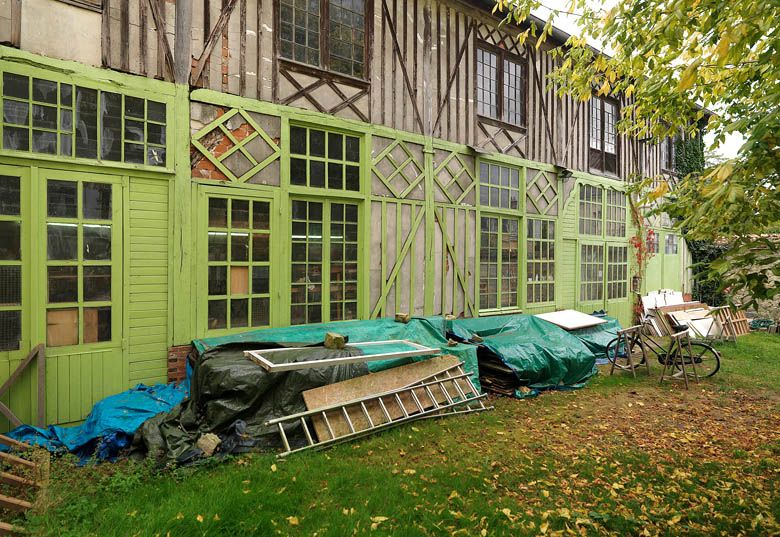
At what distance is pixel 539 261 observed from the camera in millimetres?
10625

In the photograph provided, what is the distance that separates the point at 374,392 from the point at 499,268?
16.9ft

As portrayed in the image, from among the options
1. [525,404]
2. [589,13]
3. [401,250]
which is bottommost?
[525,404]

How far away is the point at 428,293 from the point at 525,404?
2709 millimetres

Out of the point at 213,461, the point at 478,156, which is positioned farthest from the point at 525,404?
the point at 478,156

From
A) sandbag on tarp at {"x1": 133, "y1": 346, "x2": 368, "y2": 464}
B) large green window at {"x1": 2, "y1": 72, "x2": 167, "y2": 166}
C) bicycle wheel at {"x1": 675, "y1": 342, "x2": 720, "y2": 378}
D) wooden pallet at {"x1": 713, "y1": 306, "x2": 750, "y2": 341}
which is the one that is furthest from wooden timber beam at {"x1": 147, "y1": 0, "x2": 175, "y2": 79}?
wooden pallet at {"x1": 713, "y1": 306, "x2": 750, "y2": 341}

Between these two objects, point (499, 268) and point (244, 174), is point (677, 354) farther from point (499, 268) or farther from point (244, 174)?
point (244, 174)

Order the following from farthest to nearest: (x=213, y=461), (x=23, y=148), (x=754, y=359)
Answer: (x=754, y=359) → (x=23, y=148) → (x=213, y=461)

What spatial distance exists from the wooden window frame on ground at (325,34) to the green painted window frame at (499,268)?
3843mm

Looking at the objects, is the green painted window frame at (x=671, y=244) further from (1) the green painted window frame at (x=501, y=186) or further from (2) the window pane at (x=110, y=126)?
(2) the window pane at (x=110, y=126)

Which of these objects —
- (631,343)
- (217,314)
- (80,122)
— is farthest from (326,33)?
(631,343)

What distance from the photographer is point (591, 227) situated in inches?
478

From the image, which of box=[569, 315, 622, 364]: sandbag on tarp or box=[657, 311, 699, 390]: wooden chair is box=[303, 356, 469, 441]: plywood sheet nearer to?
box=[657, 311, 699, 390]: wooden chair

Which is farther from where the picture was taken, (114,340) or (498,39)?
(498,39)

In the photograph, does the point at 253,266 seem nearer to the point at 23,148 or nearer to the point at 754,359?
the point at 23,148
